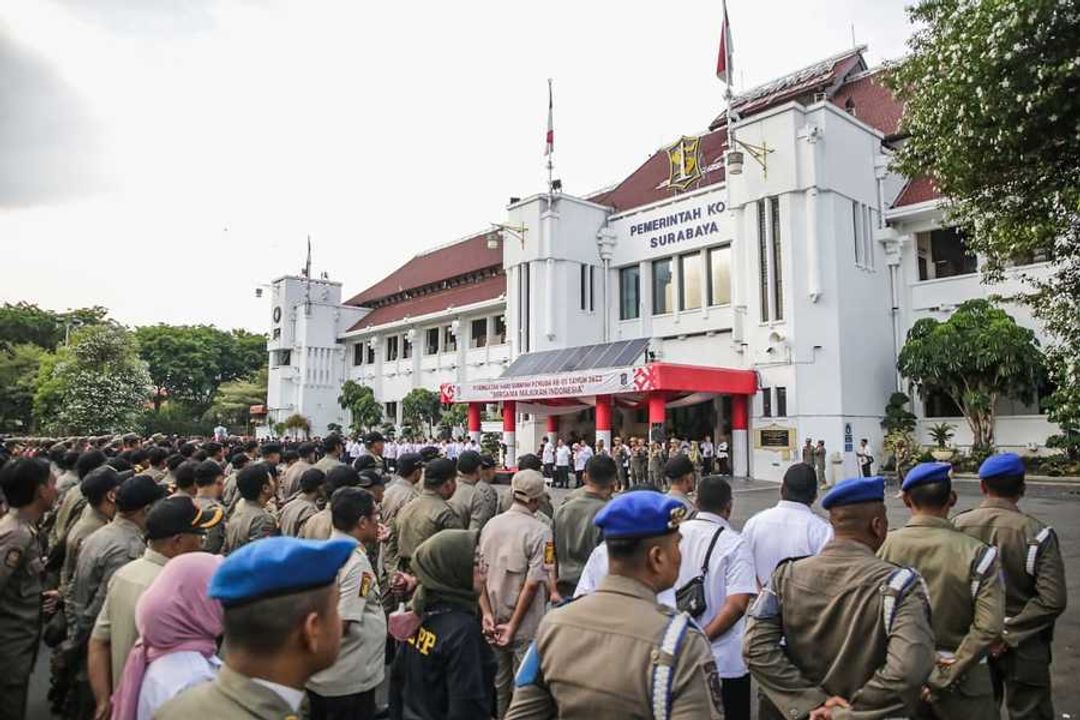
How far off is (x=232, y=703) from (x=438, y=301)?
36.5 meters

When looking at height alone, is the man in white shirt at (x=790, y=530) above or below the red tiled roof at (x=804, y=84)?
below

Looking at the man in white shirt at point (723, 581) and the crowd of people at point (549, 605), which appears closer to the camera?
the crowd of people at point (549, 605)

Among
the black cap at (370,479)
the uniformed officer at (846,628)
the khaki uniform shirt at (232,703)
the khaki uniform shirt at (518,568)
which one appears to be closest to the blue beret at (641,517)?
the uniformed officer at (846,628)

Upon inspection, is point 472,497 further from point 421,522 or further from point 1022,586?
point 1022,586

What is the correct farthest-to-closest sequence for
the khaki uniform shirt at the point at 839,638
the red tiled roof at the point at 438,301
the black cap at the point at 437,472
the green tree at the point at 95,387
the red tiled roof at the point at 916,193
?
the red tiled roof at the point at 438,301 → the green tree at the point at 95,387 → the red tiled roof at the point at 916,193 → the black cap at the point at 437,472 → the khaki uniform shirt at the point at 839,638

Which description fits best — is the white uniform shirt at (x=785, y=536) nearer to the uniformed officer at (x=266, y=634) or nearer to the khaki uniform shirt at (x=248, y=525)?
the uniformed officer at (x=266, y=634)

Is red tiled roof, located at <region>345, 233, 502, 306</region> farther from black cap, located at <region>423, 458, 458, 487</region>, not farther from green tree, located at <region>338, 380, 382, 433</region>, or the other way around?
black cap, located at <region>423, 458, 458, 487</region>

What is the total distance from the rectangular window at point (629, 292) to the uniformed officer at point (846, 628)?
26.2 m

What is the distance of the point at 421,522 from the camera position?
4.53 metres

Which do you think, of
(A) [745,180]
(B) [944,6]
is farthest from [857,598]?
(A) [745,180]

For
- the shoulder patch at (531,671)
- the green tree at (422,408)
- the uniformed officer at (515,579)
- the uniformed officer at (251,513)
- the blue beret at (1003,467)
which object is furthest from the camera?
the green tree at (422,408)

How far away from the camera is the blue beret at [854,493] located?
8.45 ft

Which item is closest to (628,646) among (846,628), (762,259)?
(846,628)

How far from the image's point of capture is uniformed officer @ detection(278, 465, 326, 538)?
5.25m
